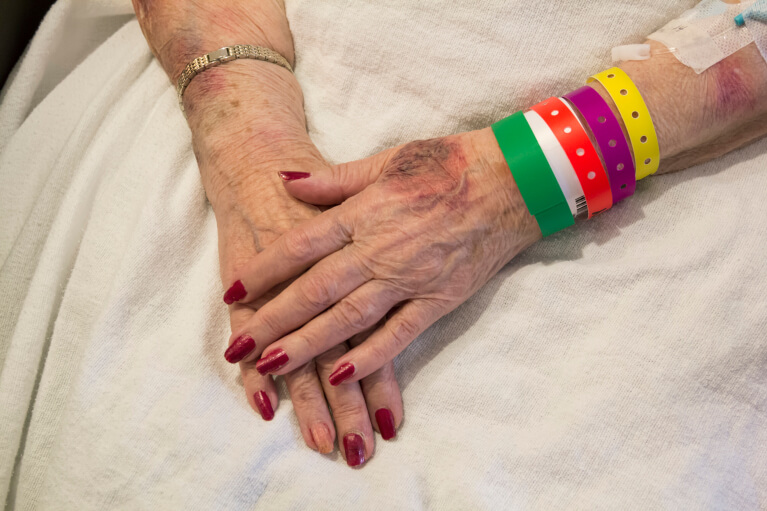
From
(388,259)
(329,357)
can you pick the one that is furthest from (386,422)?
(388,259)

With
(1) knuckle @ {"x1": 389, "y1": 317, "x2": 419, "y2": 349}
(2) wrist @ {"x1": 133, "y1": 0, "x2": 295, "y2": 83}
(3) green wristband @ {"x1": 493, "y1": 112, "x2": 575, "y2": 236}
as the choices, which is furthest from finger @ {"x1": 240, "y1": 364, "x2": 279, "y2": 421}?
(2) wrist @ {"x1": 133, "y1": 0, "x2": 295, "y2": 83}

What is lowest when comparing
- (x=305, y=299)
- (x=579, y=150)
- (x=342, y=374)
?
(x=342, y=374)

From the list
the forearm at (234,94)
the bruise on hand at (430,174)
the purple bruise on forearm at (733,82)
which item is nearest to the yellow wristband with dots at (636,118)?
the purple bruise on forearm at (733,82)

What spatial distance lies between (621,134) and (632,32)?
0.71 ft

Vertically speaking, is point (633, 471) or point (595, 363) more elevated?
point (595, 363)

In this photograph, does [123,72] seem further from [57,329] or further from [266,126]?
[57,329]

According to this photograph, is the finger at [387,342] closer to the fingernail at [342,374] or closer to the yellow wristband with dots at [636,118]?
the fingernail at [342,374]

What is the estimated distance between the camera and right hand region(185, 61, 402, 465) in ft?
2.62

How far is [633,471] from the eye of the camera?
0.72 m

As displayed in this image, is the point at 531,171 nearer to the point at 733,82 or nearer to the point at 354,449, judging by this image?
the point at 733,82

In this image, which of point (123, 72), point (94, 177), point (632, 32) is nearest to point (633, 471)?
point (632, 32)

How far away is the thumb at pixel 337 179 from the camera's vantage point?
0.86 metres

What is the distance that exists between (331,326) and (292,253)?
4.9 inches

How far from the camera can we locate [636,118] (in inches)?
31.7
